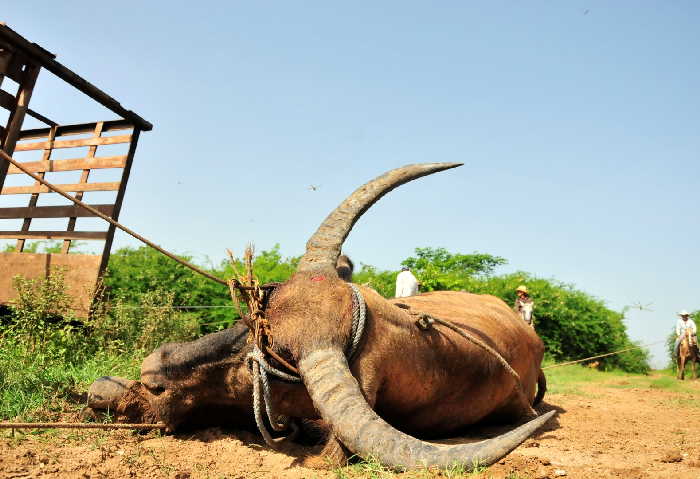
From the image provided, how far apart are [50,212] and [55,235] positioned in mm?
369

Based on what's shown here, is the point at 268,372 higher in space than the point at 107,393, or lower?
higher

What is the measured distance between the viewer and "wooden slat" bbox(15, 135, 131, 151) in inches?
303

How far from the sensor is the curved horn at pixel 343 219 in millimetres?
3314

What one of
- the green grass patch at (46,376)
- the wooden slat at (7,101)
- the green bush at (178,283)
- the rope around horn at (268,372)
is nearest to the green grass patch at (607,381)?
the green bush at (178,283)

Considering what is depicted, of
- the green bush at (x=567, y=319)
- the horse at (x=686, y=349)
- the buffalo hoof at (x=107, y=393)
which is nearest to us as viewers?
the buffalo hoof at (x=107, y=393)

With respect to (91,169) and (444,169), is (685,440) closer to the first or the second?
(444,169)

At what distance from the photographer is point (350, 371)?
9.13 ft

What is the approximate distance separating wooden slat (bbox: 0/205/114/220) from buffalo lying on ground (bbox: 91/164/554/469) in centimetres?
484

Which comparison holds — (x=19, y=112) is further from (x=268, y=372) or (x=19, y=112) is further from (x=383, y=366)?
(x=383, y=366)

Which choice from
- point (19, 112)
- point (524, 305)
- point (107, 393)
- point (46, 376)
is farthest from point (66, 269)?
point (524, 305)

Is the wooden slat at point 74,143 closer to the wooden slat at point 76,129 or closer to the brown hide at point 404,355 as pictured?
the wooden slat at point 76,129

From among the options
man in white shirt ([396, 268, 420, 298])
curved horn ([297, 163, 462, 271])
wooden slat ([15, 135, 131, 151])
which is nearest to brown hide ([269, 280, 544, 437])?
curved horn ([297, 163, 462, 271])

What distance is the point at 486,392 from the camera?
12.4 feet

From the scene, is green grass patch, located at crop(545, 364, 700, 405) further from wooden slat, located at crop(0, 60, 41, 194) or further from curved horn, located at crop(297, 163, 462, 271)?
wooden slat, located at crop(0, 60, 41, 194)
